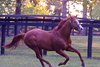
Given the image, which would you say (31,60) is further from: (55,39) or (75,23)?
(75,23)

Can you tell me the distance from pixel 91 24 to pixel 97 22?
28cm

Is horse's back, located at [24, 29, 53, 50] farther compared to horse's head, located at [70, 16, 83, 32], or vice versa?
horse's back, located at [24, 29, 53, 50]

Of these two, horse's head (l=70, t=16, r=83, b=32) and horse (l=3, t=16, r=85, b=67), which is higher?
horse's head (l=70, t=16, r=83, b=32)

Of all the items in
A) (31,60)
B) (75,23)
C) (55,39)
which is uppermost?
(75,23)

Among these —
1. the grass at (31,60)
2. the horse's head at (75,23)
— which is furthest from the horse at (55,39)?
the grass at (31,60)

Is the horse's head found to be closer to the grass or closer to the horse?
the horse

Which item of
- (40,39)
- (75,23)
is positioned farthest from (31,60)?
(75,23)

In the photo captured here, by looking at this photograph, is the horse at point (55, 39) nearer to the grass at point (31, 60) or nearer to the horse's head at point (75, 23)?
the horse's head at point (75, 23)

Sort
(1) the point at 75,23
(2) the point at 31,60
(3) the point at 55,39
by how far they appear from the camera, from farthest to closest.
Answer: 1. (2) the point at 31,60
2. (3) the point at 55,39
3. (1) the point at 75,23

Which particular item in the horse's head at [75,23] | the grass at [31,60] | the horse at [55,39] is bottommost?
the grass at [31,60]

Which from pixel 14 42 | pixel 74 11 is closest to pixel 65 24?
pixel 14 42

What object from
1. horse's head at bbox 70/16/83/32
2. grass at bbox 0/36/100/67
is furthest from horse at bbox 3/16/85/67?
grass at bbox 0/36/100/67

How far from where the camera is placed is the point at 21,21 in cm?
1916

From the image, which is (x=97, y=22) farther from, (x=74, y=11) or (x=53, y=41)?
(x=74, y=11)
